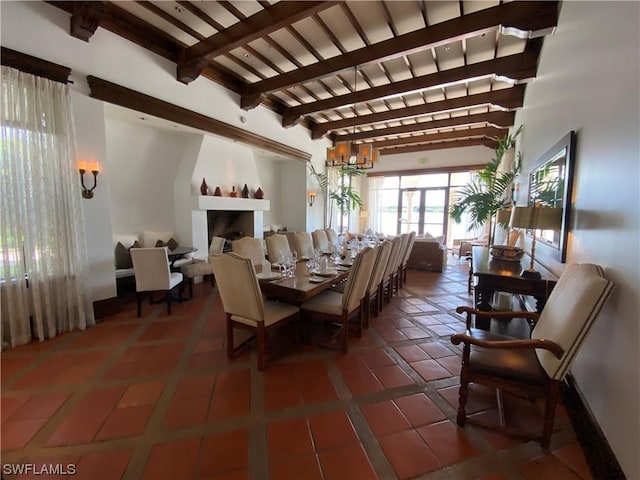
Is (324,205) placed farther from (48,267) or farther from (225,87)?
(48,267)

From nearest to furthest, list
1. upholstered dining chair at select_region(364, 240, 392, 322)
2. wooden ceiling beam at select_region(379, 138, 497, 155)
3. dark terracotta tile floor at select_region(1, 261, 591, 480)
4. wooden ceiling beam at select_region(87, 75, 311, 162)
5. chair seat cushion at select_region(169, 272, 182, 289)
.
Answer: dark terracotta tile floor at select_region(1, 261, 591, 480) → upholstered dining chair at select_region(364, 240, 392, 322) → wooden ceiling beam at select_region(87, 75, 311, 162) → chair seat cushion at select_region(169, 272, 182, 289) → wooden ceiling beam at select_region(379, 138, 497, 155)

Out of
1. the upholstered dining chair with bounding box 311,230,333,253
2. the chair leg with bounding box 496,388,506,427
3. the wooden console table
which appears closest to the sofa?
the upholstered dining chair with bounding box 311,230,333,253

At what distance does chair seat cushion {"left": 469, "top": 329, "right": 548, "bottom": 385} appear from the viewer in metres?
1.48

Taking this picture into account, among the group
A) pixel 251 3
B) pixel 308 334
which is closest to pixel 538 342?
pixel 308 334

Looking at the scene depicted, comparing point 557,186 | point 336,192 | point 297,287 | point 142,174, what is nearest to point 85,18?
point 142,174

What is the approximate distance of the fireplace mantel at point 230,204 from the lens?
4562mm

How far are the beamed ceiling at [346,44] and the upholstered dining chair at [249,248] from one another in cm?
230

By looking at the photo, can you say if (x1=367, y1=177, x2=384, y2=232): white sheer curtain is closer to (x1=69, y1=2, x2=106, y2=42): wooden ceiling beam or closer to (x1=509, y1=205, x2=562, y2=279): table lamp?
(x1=509, y1=205, x2=562, y2=279): table lamp

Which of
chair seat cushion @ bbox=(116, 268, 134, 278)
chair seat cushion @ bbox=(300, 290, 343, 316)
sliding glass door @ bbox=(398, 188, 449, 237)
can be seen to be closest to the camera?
chair seat cushion @ bbox=(300, 290, 343, 316)

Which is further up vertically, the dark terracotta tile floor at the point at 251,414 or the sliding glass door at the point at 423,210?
the sliding glass door at the point at 423,210

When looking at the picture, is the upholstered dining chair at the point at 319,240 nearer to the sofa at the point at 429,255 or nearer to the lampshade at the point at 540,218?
the sofa at the point at 429,255

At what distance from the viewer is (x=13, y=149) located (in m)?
2.37

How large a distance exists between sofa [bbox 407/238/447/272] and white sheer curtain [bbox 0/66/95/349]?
552 centimetres

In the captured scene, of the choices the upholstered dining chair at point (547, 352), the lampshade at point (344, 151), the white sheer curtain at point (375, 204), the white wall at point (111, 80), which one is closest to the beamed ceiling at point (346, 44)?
the white wall at point (111, 80)
